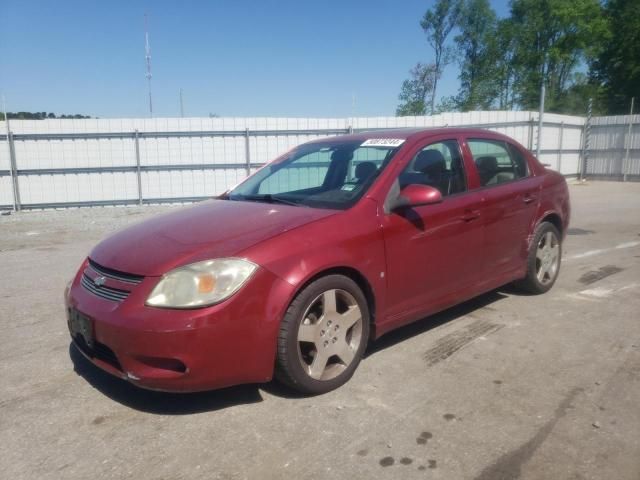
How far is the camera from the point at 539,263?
479cm

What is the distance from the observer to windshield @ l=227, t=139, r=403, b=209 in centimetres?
343

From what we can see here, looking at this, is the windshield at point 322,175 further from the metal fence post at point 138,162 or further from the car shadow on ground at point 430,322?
the metal fence post at point 138,162

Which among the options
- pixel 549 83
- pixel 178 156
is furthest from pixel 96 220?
pixel 549 83

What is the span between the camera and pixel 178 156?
13.6 metres

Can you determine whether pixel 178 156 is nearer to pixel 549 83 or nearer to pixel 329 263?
pixel 329 263

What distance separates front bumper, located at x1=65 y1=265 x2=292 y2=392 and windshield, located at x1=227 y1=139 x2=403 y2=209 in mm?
929

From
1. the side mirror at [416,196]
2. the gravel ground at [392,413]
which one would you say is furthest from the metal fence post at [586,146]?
the side mirror at [416,196]

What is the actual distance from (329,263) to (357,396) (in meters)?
0.80

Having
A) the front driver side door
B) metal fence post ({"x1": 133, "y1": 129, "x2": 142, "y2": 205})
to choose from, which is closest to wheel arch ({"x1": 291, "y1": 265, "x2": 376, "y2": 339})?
the front driver side door

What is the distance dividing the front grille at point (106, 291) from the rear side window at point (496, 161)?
280 cm

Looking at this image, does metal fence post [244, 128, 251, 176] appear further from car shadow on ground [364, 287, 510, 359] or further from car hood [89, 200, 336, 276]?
car hood [89, 200, 336, 276]

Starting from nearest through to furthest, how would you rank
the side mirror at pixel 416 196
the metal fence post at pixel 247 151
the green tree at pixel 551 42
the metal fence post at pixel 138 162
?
the side mirror at pixel 416 196
the metal fence post at pixel 138 162
the metal fence post at pixel 247 151
the green tree at pixel 551 42

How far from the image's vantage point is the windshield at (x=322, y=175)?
343 centimetres

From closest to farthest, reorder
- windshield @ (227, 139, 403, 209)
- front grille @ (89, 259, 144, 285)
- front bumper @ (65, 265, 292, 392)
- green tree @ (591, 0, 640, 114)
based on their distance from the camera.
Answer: front bumper @ (65, 265, 292, 392)
front grille @ (89, 259, 144, 285)
windshield @ (227, 139, 403, 209)
green tree @ (591, 0, 640, 114)
